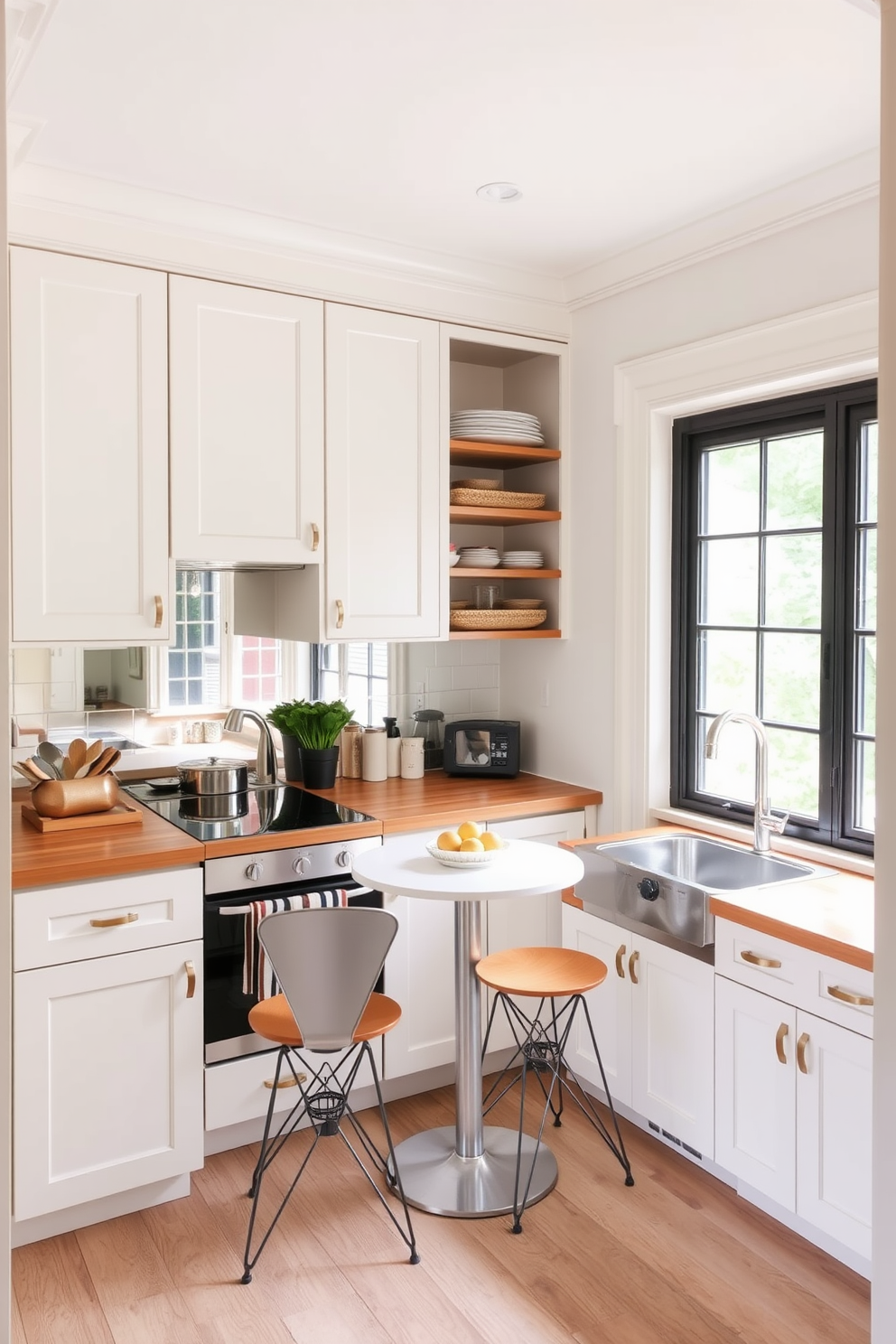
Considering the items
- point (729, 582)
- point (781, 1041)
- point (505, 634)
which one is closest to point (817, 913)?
point (781, 1041)

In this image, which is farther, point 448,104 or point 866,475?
point 866,475

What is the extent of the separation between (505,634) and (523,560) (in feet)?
0.91

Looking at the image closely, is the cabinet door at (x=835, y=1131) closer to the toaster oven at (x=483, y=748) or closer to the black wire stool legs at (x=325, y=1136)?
the black wire stool legs at (x=325, y=1136)

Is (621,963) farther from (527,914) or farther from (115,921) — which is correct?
(115,921)

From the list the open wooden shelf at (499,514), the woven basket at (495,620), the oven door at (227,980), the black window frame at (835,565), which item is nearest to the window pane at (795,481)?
the black window frame at (835,565)

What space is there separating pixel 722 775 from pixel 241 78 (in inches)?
91.5

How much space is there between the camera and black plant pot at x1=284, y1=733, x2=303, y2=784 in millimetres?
3508

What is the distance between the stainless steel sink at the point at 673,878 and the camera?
8.77 feet

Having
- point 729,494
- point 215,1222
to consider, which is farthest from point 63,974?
point 729,494

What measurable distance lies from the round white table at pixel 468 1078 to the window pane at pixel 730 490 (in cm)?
116

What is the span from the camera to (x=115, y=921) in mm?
2561

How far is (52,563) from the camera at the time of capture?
275 cm

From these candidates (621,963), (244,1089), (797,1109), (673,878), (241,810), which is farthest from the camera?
(241,810)

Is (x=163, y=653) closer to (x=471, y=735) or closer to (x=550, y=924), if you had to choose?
(x=471, y=735)
